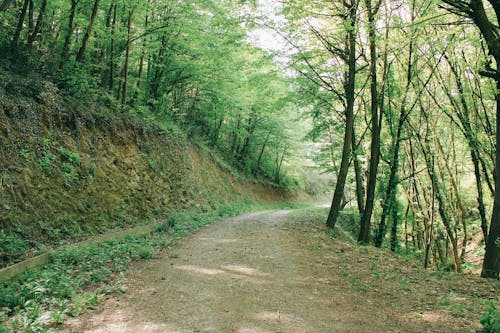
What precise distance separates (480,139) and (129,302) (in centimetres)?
1212

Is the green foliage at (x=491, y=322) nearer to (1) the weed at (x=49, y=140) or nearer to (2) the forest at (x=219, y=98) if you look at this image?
(2) the forest at (x=219, y=98)

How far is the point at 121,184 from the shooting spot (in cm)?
1163

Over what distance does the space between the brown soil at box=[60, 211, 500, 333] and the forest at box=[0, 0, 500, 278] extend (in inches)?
103

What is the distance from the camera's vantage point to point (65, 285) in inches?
211

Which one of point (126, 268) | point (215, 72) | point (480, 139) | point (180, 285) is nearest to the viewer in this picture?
point (180, 285)

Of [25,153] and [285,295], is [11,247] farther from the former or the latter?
[285,295]

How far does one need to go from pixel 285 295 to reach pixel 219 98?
16663mm

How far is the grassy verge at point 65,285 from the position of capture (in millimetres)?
4320

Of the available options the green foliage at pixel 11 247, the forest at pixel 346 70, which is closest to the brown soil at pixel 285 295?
the green foliage at pixel 11 247

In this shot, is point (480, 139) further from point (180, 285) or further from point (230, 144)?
point (230, 144)

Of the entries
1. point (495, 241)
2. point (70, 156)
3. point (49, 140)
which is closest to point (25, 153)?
point (49, 140)

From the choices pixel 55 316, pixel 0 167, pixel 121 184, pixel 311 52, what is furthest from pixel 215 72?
pixel 55 316

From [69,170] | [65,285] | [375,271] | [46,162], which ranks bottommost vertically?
[65,285]

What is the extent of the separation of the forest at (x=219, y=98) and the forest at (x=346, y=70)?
79 mm
